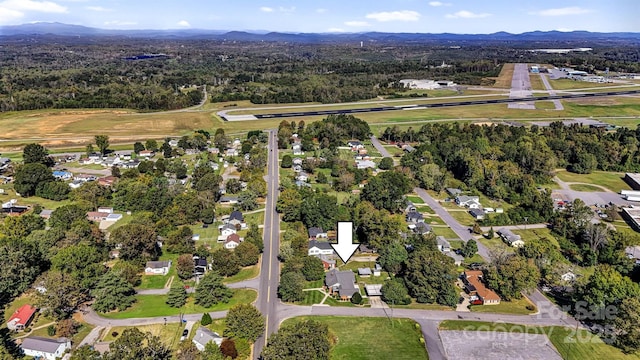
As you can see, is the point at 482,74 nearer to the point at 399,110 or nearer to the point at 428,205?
the point at 399,110

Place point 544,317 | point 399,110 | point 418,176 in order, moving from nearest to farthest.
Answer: point 544,317, point 418,176, point 399,110

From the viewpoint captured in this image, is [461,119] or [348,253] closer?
[348,253]

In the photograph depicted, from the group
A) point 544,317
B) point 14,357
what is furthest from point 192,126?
point 544,317

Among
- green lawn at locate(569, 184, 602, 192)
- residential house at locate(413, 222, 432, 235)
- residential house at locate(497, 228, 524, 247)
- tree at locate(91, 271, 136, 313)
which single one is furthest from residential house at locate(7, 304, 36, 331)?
green lawn at locate(569, 184, 602, 192)

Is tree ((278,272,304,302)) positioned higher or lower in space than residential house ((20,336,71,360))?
higher

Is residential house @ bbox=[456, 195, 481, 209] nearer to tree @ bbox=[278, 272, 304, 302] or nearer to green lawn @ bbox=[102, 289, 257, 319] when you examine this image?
tree @ bbox=[278, 272, 304, 302]

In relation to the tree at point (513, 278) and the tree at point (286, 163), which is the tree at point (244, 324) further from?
the tree at point (286, 163)

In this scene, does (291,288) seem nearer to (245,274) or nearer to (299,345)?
(245,274)
